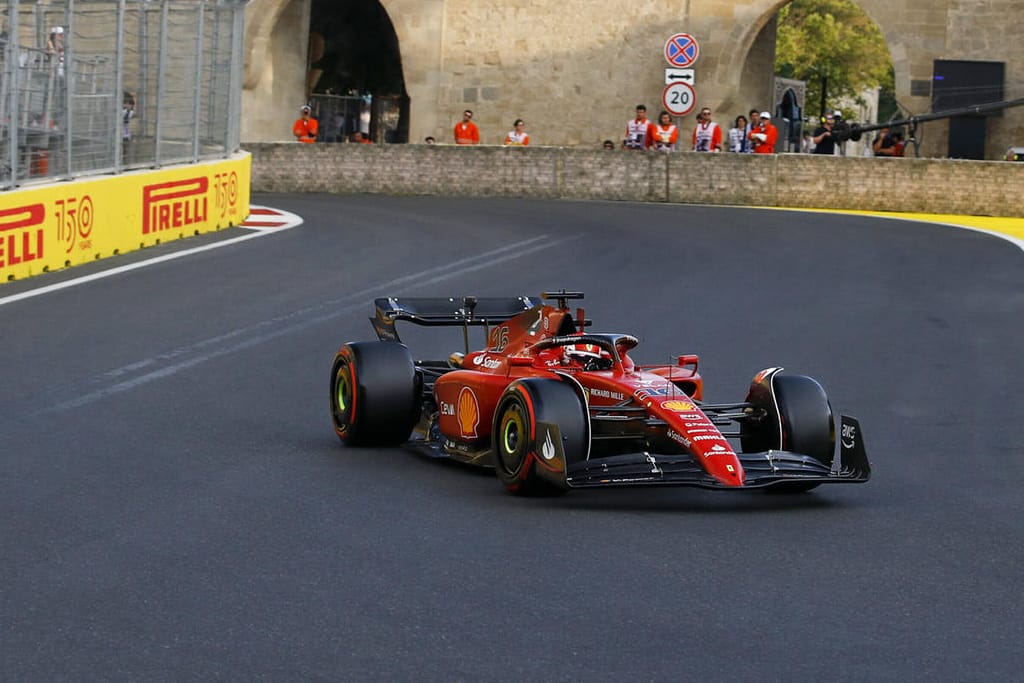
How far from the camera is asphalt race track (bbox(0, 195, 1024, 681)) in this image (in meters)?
5.66

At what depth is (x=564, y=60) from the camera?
40.7 m

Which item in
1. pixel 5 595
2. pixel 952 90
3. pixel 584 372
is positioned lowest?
pixel 5 595

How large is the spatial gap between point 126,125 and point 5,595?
14.6 meters

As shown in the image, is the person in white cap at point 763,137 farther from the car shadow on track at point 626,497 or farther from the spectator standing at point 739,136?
the car shadow on track at point 626,497

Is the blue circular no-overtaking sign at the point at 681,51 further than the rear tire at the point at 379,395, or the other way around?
the blue circular no-overtaking sign at the point at 681,51

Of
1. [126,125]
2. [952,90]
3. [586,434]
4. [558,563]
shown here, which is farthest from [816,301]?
[952,90]

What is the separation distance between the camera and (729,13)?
127ft

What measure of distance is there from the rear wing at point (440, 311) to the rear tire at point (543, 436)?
196 centimetres

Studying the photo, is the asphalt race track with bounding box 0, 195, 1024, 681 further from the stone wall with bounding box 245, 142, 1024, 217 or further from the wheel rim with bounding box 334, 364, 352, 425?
the stone wall with bounding box 245, 142, 1024, 217

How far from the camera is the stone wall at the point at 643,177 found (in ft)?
95.3

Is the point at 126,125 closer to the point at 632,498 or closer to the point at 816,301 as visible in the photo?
the point at 816,301

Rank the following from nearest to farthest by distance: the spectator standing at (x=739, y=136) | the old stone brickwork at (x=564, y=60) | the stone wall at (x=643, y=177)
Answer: the stone wall at (x=643, y=177)
the spectator standing at (x=739, y=136)
the old stone brickwork at (x=564, y=60)

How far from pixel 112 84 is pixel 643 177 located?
1283cm

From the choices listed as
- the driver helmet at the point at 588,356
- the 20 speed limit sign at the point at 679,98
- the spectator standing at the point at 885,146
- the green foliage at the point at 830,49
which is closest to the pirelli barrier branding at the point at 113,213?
the driver helmet at the point at 588,356
